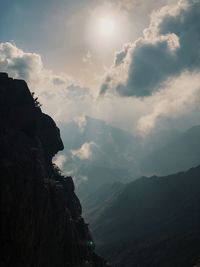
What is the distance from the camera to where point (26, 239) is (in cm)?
8044

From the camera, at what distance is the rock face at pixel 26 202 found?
257ft

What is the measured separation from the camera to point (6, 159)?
8381cm

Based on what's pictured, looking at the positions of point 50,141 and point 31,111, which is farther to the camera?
point 50,141

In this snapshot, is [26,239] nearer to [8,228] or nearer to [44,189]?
[8,228]

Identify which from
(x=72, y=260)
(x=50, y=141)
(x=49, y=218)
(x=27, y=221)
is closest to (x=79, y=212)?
(x=50, y=141)

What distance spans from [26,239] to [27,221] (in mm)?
3836

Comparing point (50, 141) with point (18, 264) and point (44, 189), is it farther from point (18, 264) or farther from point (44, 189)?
point (18, 264)

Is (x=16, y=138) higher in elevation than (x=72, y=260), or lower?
higher

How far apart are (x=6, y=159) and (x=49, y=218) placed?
20620 millimetres

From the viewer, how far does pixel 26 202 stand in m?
82.1

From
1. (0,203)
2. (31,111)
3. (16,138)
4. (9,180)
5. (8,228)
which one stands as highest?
(31,111)

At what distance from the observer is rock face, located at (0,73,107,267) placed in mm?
78188

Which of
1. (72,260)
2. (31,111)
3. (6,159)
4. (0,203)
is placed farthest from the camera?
(31,111)

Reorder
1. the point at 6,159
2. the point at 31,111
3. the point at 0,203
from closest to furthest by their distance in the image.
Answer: the point at 0,203
the point at 6,159
the point at 31,111
